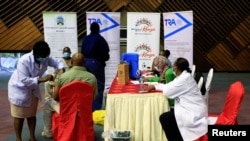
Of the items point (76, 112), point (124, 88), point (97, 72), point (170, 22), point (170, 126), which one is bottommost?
point (170, 126)

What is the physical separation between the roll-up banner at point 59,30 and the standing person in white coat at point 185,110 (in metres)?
4.28

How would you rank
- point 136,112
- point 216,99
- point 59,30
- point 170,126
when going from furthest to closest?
point 59,30 → point 216,99 → point 136,112 → point 170,126

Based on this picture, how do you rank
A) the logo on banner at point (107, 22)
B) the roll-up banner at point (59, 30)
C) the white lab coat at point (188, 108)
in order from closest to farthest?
the white lab coat at point (188, 108) → the roll-up banner at point (59, 30) → the logo on banner at point (107, 22)

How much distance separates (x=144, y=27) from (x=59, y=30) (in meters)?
1.66

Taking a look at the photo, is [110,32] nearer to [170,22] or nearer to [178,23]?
[170,22]

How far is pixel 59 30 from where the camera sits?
25.7 feet

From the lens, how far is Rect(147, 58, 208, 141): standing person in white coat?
3746mm

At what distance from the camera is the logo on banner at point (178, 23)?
7.94 metres

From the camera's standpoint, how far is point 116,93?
4.01 m

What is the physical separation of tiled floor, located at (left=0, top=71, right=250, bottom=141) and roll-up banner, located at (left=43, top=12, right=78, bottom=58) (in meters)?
1.28

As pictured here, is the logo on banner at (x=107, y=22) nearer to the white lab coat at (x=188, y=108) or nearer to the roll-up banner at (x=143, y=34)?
the roll-up banner at (x=143, y=34)

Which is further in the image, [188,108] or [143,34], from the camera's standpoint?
[143,34]

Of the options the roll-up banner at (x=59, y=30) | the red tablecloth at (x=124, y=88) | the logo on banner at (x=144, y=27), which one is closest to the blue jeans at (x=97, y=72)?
the red tablecloth at (x=124, y=88)

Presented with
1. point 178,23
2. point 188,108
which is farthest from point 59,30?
point 188,108
